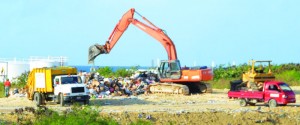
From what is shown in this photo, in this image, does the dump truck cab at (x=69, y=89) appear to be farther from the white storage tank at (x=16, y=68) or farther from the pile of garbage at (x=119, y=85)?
the white storage tank at (x=16, y=68)

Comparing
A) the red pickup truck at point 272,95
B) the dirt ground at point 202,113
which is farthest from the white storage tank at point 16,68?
the red pickup truck at point 272,95

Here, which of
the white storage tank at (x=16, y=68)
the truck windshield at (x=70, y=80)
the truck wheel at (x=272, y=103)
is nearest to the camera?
the truck wheel at (x=272, y=103)

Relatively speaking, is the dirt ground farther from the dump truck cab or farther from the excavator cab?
the excavator cab

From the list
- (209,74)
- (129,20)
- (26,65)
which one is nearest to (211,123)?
(209,74)

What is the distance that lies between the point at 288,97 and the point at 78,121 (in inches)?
659

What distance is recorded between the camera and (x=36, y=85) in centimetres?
3800

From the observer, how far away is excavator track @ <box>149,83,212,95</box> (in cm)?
4459

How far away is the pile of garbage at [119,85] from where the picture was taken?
44594 mm

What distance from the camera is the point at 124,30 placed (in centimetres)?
4969

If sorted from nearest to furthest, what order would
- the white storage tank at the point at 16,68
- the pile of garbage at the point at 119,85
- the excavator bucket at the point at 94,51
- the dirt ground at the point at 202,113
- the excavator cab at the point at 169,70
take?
the dirt ground at the point at 202,113
the pile of garbage at the point at 119,85
the excavator cab at the point at 169,70
the excavator bucket at the point at 94,51
the white storage tank at the point at 16,68

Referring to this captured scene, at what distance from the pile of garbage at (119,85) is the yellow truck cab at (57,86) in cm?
539

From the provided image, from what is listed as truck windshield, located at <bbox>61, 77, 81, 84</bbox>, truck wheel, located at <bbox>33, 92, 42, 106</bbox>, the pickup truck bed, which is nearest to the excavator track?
the pickup truck bed

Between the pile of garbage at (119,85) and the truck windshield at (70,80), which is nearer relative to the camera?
the truck windshield at (70,80)

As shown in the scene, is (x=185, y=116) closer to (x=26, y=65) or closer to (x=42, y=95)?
(x=42, y=95)
